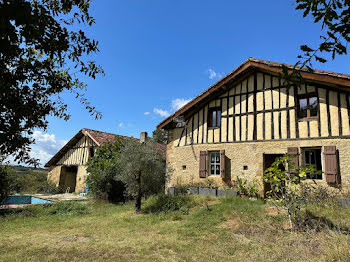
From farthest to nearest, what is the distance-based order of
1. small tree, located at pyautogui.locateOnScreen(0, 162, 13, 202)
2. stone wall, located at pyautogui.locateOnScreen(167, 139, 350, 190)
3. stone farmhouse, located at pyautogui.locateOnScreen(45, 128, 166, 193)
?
stone farmhouse, located at pyautogui.locateOnScreen(45, 128, 166, 193)
small tree, located at pyautogui.locateOnScreen(0, 162, 13, 202)
stone wall, located at pyautogui.locateOnScreen(167, 139, 350, 190)

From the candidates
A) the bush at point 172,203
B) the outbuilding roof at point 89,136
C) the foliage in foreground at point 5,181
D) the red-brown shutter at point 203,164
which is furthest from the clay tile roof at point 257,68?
the foliage in foreground at point 5,181

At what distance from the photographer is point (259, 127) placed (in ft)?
31.4

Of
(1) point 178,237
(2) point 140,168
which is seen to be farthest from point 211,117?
(1) point 178,237

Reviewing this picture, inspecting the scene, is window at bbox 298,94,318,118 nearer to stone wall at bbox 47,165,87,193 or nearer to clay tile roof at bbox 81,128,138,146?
clay tile roof at bbox 81,128,138,146

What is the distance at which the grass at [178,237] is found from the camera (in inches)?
156

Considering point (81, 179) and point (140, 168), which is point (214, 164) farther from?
point (81, 179)

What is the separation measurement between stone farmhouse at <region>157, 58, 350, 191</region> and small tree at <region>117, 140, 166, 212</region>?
3.81ft

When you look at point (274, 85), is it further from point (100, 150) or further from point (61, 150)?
point (61, 150)

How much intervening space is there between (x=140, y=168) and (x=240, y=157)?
4494 millimetres

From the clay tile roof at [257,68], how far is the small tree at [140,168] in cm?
337

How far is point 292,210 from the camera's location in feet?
18.2

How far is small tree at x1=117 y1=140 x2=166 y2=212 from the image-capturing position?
331 inches

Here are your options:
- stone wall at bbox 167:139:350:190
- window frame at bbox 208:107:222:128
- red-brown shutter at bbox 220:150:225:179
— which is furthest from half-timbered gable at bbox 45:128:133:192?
red-brown shutter at bbox 220:150:225:179

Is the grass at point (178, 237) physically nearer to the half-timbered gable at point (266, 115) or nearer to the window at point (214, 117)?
the half-timbered gable at point (266, 115)
